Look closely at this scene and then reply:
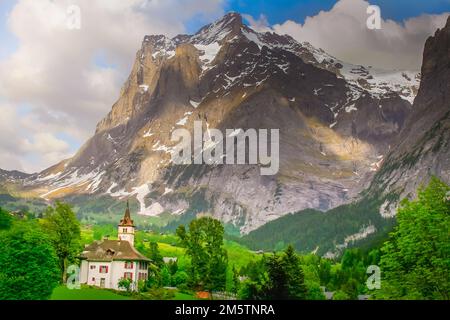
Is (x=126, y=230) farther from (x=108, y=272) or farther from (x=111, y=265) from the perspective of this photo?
(x=108, y=272)

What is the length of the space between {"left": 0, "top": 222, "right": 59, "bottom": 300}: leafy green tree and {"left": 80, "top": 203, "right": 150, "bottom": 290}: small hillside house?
39.0 m

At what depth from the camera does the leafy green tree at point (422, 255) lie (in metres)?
43.9

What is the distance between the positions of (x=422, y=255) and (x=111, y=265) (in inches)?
3266

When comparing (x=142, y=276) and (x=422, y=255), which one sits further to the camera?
(x=142, y=276)

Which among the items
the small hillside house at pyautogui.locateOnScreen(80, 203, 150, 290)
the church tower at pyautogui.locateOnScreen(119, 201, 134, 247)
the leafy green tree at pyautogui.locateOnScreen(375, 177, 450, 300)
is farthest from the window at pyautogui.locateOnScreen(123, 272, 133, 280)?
the leafy green tree at pyautogui.locateOnScreen(375, 177, 450, 300)

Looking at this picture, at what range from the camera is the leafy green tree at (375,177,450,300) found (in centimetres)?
4391

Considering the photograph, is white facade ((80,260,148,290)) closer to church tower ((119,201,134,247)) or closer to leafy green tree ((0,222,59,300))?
church tower ((119,201,134,247))

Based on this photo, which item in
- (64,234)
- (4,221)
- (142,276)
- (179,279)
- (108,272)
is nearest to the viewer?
(64,234)

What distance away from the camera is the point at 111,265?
392ft

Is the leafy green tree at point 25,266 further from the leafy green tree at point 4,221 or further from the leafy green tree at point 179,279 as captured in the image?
the leafy green tree at point 179,279

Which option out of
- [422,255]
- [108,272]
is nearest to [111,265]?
[108,272]

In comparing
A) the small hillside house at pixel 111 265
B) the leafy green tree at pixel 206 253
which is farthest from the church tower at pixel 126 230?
the leafy green tree at pixel 206 253
